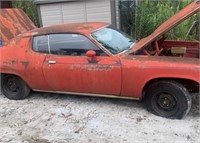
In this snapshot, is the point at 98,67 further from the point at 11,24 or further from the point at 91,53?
the point at 11,24

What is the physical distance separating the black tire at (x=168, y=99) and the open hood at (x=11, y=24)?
395 centimetres

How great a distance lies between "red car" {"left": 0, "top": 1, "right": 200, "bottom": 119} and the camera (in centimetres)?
458

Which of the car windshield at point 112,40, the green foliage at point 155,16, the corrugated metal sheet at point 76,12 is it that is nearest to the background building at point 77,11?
the corrugated metal sheet at point 76,12

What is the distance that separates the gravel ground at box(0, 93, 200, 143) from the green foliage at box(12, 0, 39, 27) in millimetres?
6520

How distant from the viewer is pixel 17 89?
6012 mm

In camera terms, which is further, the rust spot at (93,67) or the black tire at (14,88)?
the black tire at (14,88)

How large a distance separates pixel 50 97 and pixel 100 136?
6.54 feet

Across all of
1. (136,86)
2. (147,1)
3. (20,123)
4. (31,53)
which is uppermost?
(147,1)

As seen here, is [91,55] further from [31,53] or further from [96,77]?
[31,53]

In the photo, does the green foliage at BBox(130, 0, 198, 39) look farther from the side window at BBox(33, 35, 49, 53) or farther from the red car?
the side window at BBox(33, 35, 49, 53)

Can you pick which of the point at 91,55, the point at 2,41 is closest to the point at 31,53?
the point at 91,55

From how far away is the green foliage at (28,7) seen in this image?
11.7 metres

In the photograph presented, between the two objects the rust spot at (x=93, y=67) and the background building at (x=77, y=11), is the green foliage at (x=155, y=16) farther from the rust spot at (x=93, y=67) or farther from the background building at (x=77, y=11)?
the rust spot at (x=93, y=67)

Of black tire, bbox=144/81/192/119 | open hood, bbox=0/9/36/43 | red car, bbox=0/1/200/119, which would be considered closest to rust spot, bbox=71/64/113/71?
red car, bbox=0/1/200/119
